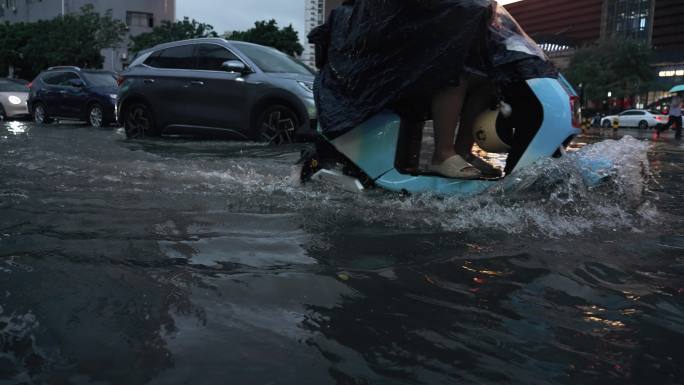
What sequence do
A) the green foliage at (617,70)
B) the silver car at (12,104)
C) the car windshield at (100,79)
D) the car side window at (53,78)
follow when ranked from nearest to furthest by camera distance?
the car windshield at (100,79) < the car side window at (53,78) < the silver car at (12,104) < the green foliage at (617,70)

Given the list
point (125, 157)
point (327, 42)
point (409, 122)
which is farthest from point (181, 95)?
point (409, 122)

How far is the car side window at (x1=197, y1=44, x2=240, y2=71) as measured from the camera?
27.9ft

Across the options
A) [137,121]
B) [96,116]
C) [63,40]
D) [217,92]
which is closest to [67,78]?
[96,116]

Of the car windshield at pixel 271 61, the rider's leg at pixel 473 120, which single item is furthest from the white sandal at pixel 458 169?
the car windshield at pixel 271 61

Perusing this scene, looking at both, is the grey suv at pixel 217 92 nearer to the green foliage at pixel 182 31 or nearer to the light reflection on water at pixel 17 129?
the light reflection on water at pixel 17 129

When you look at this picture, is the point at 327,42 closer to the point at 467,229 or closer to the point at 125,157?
the point at 467,229

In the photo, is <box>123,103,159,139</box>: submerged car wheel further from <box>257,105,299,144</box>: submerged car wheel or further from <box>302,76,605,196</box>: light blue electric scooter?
<box>302,76,605,196</box>: light blue electric scooter

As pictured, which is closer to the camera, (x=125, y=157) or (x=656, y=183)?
(x=656, y=183)

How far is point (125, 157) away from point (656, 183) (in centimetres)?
498

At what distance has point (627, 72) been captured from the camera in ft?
173

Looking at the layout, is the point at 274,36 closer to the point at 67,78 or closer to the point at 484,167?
the point at 67,78

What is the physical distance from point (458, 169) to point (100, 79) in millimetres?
13054

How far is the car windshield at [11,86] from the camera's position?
723 inches

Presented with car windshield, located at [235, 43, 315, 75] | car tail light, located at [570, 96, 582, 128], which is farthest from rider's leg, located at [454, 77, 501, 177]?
car windshield, located at [235, 43, 315, 75]
